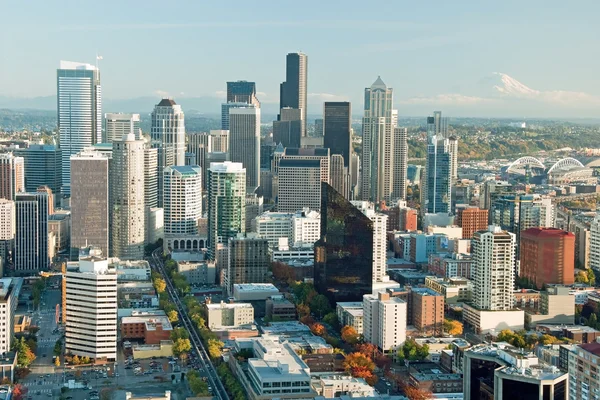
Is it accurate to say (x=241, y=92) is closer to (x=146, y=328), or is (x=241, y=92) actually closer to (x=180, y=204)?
(x=180, y=204)

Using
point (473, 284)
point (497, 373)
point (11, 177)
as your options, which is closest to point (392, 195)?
point (11, 177)

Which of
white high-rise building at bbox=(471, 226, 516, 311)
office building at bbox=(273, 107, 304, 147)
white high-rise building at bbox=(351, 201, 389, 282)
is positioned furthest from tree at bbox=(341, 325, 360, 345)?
office building at bbox=(273, 107, 304, 147)

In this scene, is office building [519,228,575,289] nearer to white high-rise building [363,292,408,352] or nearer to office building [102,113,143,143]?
white high-rise building [363,292,408,352]

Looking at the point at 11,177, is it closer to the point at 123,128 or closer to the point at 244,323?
the point at 123,128

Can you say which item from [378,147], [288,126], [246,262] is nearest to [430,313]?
[246,262]

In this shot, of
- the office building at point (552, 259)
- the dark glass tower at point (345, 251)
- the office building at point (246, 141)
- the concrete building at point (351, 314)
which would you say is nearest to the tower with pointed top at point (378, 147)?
the office building at point (246, 141)

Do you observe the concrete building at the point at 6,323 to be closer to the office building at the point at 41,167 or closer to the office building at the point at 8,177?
the office building at the point at 8,177
